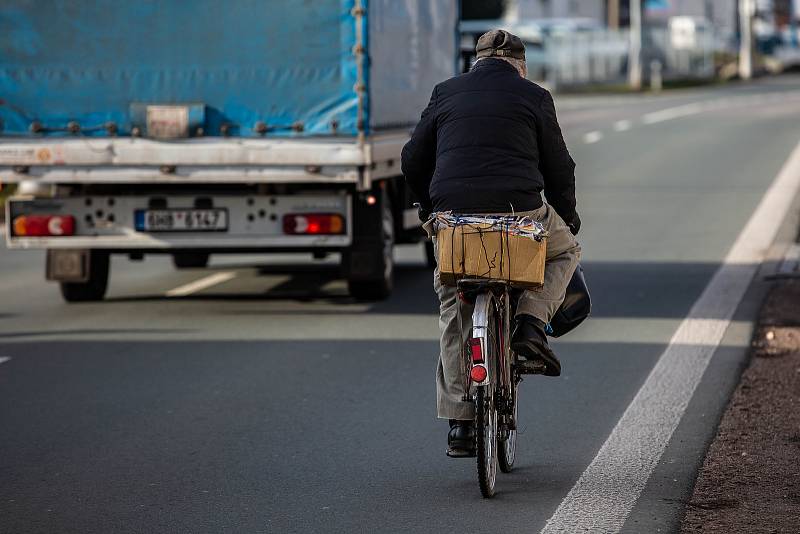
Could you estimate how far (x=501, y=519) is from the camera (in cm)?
600

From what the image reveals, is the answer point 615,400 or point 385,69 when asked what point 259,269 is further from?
point 615,400

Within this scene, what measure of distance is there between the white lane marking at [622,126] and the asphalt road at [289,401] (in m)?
21.0

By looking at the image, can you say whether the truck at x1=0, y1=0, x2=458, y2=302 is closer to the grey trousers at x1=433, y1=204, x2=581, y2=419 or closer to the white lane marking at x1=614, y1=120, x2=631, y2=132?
the grey trousers at x1=433, y1=204, x2=581, y2=419

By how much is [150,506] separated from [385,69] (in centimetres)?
632

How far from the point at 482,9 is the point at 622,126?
81.7 ft

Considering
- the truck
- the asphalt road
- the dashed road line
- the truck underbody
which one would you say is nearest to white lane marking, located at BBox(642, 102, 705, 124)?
the dashed road line

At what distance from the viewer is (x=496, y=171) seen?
245 inches

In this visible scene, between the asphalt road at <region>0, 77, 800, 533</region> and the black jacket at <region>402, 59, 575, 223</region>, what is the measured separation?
1.13 meters

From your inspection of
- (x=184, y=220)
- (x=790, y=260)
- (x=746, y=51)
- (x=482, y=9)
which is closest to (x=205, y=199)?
(x=184, y=220)

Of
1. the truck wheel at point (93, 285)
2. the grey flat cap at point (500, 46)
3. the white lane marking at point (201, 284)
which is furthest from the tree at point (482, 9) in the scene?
the grey flat cap at point (500, 46)

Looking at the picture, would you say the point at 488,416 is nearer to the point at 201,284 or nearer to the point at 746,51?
the point at 201,284

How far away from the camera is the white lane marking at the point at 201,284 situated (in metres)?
13.3

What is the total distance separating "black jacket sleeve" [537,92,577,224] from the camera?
248 inches

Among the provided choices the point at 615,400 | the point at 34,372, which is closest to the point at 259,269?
the point at 34,372
